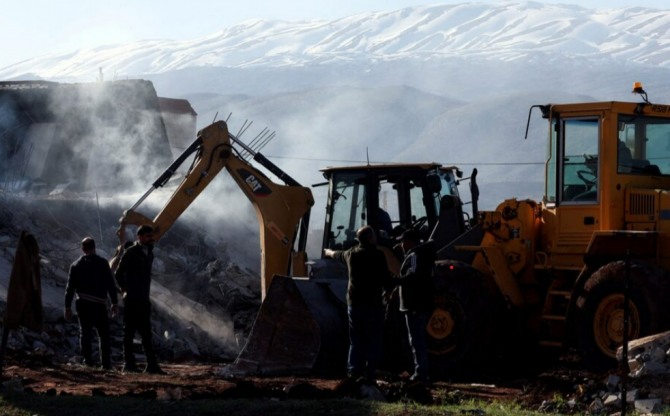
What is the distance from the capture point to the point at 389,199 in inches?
774

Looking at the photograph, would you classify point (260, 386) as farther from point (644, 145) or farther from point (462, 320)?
point (644, 145)

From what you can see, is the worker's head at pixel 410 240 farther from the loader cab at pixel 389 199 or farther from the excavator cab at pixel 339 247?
the loader cab at pixel 389 199

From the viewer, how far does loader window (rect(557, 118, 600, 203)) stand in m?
15.8

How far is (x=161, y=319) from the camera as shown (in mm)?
25516

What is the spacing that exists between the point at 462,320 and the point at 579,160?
2.34m

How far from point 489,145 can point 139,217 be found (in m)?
124

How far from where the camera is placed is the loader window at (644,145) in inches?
623

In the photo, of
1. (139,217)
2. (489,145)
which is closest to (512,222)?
(139,217)

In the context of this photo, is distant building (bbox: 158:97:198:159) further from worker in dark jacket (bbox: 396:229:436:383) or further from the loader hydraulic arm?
worker in dark jacket (bbox: 396:229:436:383)

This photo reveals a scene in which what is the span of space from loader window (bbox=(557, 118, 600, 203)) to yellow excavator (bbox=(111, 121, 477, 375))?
69.4 inches

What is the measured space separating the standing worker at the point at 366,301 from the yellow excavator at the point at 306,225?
1730 millimetres

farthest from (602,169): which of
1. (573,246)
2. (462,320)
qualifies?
(462,320)

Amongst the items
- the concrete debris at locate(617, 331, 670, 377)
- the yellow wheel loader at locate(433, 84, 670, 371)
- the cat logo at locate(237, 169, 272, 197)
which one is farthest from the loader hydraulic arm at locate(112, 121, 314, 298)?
the concrete debris at locate(617, 331, 670, 377)

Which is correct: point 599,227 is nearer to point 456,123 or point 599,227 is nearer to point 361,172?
point 361,172
